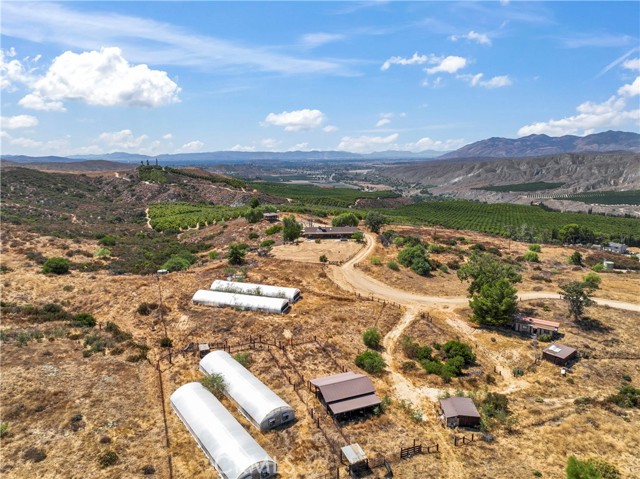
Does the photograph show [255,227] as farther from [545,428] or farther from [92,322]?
[545,428]

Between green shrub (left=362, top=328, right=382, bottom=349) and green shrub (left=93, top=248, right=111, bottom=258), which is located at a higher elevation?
green shrub (left=93, top=248, right=111, bottom=258)

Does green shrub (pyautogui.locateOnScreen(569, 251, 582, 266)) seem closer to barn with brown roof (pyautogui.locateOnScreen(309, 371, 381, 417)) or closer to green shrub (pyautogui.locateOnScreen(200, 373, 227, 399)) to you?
barn with brown roof (pyautogui.locateOnScreen(309, 371, 381, 417))

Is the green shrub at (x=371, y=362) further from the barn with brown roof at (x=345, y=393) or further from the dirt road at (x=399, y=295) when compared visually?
the dirt road at (x=399, y=295)

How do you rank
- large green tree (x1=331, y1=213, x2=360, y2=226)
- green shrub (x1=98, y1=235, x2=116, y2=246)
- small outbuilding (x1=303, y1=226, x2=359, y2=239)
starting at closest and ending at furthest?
green shrub (x1=98, y1=235, x2=116, y2=246) → small outbuilding (x1=303, y1=226, x2=359, y2=239) → large green tree (x1=331, y1=213, x2=360, y2=226)

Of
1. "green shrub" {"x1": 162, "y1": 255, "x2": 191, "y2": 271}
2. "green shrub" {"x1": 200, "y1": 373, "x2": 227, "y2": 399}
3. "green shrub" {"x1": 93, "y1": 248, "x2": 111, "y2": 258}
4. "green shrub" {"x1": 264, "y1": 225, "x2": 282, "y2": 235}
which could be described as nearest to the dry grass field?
"green shrub" {"x1": 200, "y1": 373, "x2": 227, "y2": 399}

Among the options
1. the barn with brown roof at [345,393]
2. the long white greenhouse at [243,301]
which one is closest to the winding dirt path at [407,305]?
the barn with brown roof at [345,393]

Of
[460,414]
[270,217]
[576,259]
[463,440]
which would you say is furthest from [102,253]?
[576,259]

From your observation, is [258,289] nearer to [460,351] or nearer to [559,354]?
[460,351]
